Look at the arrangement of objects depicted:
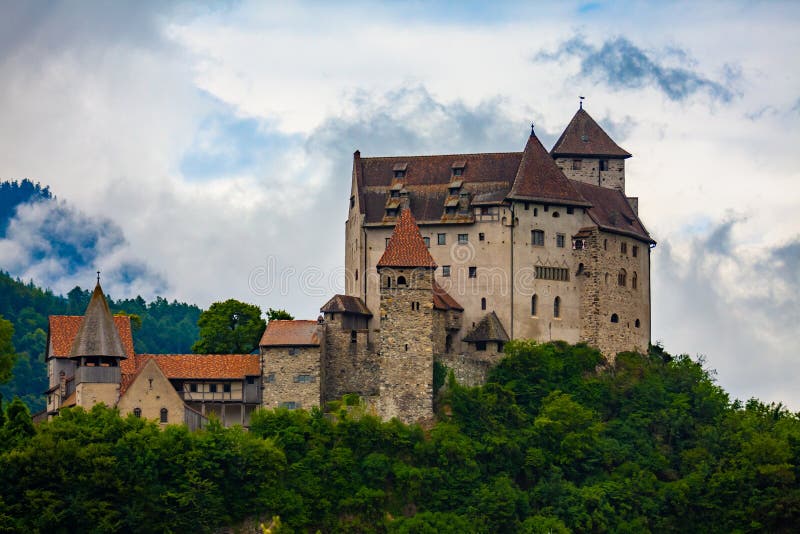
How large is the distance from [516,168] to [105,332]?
26586 millimetres

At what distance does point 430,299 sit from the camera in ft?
309

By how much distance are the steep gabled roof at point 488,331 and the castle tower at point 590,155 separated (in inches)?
559

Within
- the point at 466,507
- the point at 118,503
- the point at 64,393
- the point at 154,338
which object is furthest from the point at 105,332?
the point at 154,338

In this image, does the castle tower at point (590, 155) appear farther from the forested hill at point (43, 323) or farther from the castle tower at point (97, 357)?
the forested hill at point (43, 323)

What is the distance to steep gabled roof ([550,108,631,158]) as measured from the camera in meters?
110

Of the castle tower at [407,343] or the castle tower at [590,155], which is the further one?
the castle tower at [590,155]

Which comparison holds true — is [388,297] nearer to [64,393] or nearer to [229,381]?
[229,381]

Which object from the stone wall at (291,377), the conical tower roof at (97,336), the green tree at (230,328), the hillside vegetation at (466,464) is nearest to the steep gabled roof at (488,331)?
the hillside vegetation at (466,464)

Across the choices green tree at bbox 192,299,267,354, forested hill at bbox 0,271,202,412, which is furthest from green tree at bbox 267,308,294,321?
forested hill at bbox 0,271,202,412

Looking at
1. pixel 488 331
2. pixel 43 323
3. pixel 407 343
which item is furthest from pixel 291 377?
pixel 43 323

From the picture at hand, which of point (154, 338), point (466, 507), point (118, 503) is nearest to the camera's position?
point (118, 503)

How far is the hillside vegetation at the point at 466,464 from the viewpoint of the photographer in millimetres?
84625

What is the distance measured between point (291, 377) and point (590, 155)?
27.6m

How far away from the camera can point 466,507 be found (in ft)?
298
